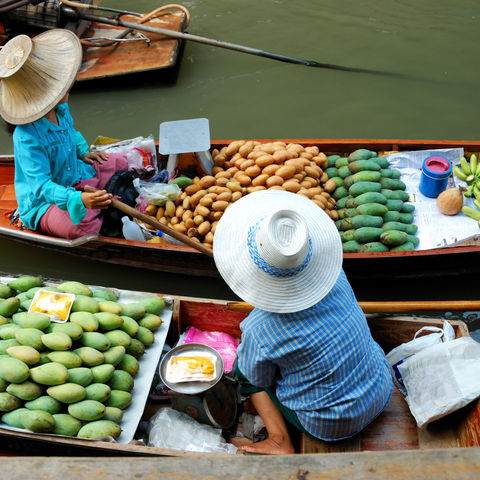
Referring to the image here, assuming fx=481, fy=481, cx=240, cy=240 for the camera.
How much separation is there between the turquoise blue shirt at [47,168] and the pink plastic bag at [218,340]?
1.23 m

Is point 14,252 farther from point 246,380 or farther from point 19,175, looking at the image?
point 246,380

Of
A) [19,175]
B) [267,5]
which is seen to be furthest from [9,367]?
[267,5]

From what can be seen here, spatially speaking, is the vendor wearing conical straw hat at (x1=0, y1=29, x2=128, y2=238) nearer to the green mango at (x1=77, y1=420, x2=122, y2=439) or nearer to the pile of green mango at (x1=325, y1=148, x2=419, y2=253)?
the green mango at (x1=77, y1=420, x2=122, y2=439)

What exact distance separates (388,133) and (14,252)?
4258 mm

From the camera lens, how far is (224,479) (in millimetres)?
871

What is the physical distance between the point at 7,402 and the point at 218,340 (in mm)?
1216

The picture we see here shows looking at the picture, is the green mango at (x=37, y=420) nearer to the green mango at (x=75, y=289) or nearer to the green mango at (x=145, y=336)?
the green mango at (x=145, y=336)

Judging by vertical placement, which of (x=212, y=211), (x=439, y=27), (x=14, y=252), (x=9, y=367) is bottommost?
(x=14, y=252)

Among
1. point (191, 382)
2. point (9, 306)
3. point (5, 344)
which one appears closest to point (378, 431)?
point (191, 382)

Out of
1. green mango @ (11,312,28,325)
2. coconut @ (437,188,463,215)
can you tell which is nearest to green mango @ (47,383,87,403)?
green mango @ (11,312,28,325)

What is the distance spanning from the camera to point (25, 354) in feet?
7.34

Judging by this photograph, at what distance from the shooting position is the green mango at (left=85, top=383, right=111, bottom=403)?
2.28m

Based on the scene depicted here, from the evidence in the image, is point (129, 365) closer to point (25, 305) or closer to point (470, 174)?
point (25, 305)

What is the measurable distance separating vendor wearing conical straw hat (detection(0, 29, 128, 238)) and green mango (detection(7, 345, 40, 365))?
118 cm
